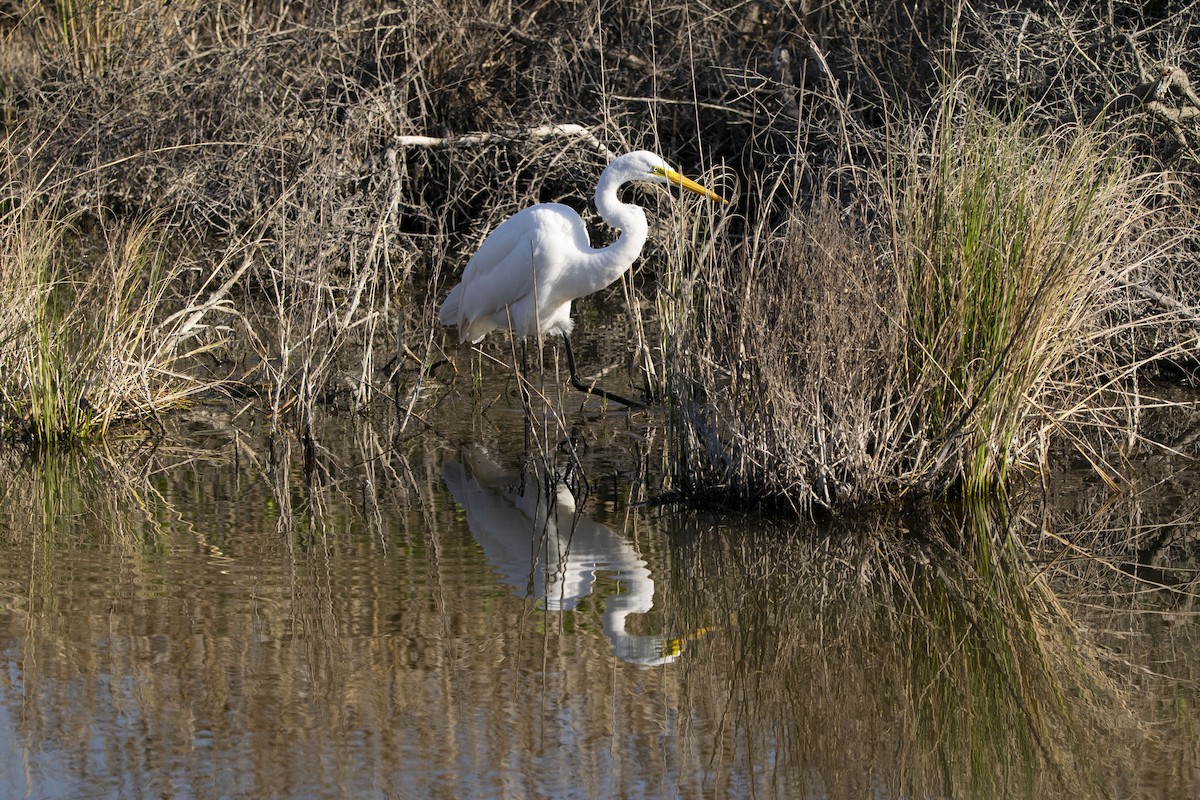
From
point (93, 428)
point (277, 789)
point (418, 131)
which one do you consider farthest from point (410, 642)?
point (418, 131)

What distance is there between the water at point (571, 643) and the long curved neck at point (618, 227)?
4.88 feet

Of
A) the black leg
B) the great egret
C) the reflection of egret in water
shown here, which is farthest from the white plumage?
the reflection of egret in water

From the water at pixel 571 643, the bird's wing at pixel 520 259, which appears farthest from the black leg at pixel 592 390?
the water at pixel 571 643

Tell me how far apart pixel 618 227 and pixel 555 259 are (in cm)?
36

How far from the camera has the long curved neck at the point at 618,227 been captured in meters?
7.02

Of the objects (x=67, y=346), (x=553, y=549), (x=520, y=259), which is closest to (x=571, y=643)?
(x=553, y=549)

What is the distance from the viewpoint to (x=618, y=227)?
7102 mm

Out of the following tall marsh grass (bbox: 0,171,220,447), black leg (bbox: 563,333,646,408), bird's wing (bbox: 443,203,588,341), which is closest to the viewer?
tall marsh grass (bbox: 0,171,220,447)

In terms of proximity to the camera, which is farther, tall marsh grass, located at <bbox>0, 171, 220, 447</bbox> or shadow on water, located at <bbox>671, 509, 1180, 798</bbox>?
tall marsh grass, located at <bbox>0, 171, 220, 447</bbox>

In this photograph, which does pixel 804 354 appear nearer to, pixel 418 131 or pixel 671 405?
pixel 671 405

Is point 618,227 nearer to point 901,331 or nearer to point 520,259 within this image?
point 520,259

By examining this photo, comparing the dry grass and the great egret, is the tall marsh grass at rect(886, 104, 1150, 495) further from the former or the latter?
the great egret

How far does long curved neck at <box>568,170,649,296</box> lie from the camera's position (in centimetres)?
702

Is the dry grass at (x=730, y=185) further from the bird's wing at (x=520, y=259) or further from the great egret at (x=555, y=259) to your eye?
the bird's wing at (x=520, y=259)
